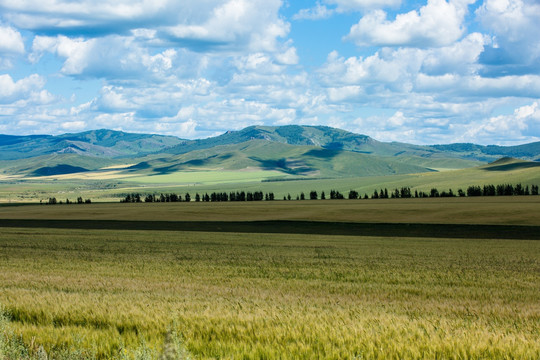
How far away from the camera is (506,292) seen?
20.7 m

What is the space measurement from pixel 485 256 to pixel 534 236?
1126 inches

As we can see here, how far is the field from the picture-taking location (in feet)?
29.0

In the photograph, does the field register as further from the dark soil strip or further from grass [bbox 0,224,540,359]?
the dark soil strip

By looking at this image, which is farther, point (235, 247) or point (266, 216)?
point (266, 216)

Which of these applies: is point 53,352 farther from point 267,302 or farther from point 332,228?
point 332,228

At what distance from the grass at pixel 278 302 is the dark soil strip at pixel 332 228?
24896 mm

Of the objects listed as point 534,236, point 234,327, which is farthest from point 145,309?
point 534,236

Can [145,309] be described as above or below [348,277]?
above

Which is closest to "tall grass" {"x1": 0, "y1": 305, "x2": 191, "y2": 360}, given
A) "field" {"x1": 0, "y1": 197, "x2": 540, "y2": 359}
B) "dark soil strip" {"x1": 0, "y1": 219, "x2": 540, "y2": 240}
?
"field" {"x1": 0, "y1": 197, "x2": 540, "y2": 359}

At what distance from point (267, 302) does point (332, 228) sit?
6100 cm

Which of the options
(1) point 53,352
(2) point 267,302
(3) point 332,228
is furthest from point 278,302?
(3) point 332,228

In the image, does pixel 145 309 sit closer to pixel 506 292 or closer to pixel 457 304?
pixel 457 304

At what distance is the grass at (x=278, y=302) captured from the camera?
29.2ft

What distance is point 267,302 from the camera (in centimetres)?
1582
